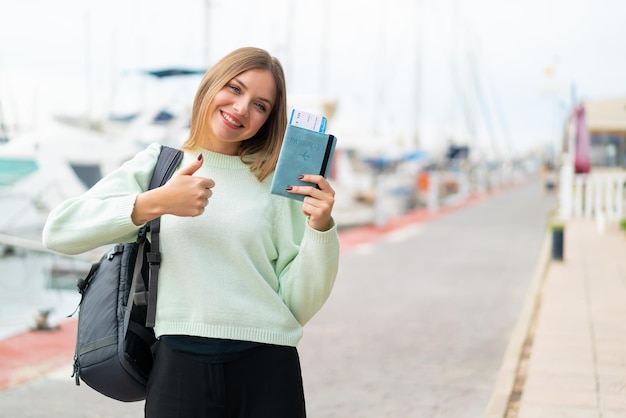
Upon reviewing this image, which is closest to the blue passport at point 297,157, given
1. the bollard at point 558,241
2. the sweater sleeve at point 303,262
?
the sweater sleeve at point 303,262

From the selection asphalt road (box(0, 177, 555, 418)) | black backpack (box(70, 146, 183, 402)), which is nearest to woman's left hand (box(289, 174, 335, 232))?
black backpack (box(70, 146, 183, 402))

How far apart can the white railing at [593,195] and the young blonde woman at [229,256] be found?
18.4m

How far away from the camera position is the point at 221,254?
2043mm

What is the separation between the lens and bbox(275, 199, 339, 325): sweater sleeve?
2029 mm

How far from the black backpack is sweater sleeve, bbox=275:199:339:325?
0.33 meters

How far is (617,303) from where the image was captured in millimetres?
8969

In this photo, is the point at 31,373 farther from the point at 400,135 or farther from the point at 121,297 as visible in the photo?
the point at 400,135

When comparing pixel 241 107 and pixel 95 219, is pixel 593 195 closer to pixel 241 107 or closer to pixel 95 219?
pixel 241 107

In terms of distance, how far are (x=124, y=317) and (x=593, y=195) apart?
2103 cm

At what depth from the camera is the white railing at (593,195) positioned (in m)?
19.9

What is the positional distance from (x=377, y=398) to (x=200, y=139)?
4.04 m

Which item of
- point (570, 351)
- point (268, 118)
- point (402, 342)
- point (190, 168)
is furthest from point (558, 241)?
point (190, 168)

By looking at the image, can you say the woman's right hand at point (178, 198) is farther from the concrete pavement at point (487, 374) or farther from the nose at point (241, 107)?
the concrete pavement at point (487, 374)

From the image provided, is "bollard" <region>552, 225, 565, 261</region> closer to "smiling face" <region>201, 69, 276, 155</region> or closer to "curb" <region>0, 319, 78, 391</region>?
"curb" <region>0, 319, 78, 391</region>
